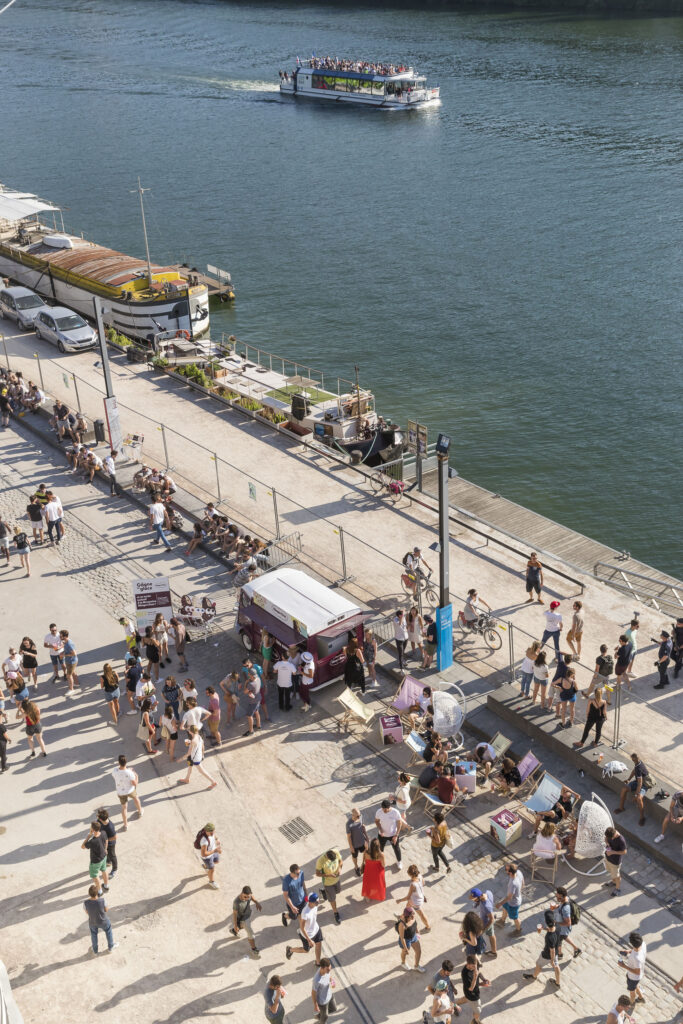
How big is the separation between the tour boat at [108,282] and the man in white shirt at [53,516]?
1725 cm

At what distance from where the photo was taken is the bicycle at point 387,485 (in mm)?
30047

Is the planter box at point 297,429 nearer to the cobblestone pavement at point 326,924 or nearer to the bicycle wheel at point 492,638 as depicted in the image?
the bicycle wheel at point 492,638

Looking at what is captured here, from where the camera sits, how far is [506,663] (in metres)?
22.5

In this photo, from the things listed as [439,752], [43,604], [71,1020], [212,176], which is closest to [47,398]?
[43,604]

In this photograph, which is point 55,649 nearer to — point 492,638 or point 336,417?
point 492,638

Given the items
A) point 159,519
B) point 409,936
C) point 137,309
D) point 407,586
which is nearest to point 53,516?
point 159,519

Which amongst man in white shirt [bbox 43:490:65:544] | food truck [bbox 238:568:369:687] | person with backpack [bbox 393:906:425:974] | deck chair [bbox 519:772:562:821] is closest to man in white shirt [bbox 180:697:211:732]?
food truck [bbox 238:568:369:687]

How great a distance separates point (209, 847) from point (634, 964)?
6.76 metres

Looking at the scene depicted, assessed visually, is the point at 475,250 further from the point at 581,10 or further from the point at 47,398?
the point at 581,10

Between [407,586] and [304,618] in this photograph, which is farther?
[407,586]

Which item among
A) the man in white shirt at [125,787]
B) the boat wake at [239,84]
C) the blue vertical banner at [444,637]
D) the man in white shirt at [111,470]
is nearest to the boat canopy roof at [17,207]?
the man in white shirt at [111,470]

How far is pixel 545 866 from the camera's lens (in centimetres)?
1727

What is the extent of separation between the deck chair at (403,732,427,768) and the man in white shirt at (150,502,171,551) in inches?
420

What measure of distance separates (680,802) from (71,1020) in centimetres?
1009
